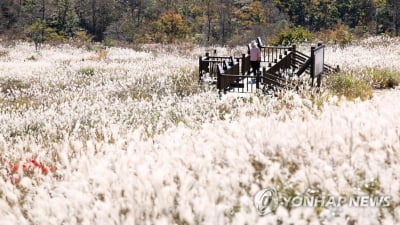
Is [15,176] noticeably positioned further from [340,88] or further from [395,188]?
[340,88]

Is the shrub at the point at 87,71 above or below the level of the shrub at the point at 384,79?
below

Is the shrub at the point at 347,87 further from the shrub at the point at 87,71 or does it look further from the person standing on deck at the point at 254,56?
the shrub at the point at 87,71

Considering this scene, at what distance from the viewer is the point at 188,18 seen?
56906 mm

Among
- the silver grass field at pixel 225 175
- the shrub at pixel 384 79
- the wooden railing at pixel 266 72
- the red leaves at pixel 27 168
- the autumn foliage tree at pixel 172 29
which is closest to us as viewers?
the silver grass field at pixel 225 175

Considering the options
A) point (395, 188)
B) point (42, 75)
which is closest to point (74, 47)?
point (42, 75)

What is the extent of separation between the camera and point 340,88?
11.0 m

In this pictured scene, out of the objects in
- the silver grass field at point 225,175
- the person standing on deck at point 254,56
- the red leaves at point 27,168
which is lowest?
the red leaves at point 27,168

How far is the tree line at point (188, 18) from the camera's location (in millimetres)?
46438

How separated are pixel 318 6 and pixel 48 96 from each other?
47.7 metres

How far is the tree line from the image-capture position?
46438 millimetres

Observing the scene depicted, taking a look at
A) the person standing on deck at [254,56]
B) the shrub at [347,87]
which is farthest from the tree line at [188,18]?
the shrub at [347,87]

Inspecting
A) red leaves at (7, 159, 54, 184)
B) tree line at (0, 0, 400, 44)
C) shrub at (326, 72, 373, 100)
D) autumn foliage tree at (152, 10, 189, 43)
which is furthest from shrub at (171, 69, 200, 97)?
autumn foliage tree at (152, 10, 189, 43)

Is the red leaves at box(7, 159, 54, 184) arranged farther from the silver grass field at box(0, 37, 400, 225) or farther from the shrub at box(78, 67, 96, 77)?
the shrub at box(78, 67, 96, 77)

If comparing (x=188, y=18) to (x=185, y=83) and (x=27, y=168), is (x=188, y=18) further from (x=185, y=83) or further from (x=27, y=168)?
(x=27, y=168)
